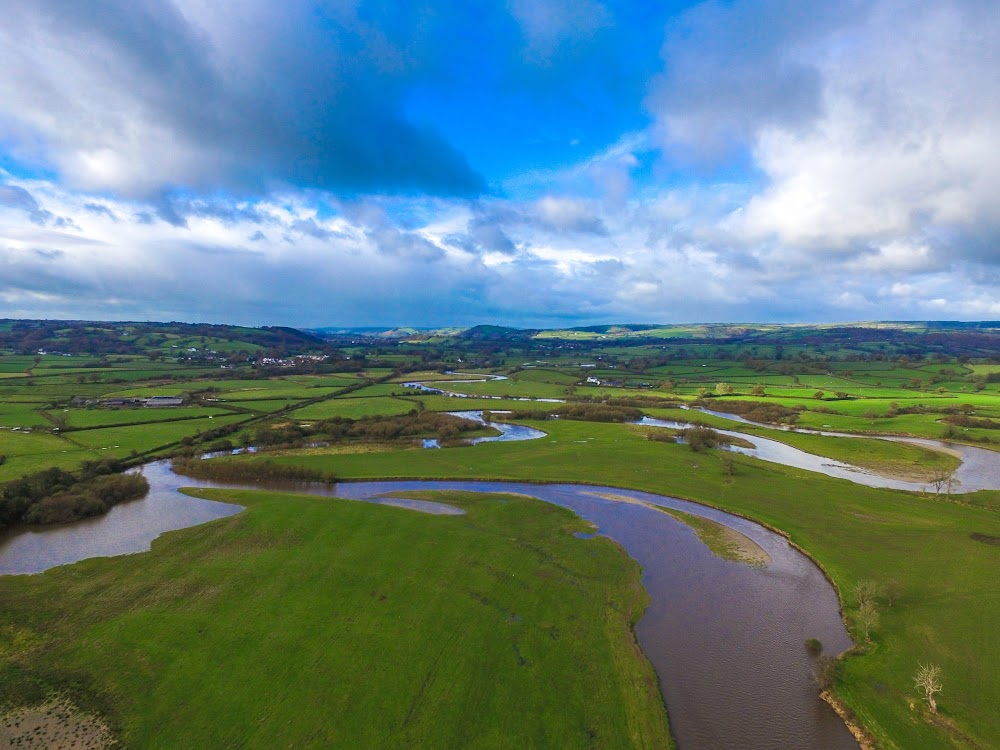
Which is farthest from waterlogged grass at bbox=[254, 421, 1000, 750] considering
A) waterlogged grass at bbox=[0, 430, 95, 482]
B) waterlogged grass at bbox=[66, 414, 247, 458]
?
waterlogged grass at bbox=[0, 430, 95, 482]

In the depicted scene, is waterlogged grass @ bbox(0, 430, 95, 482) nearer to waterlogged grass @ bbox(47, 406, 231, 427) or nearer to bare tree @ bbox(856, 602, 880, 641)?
waterlogged grass @ bbox(47, 406, 231, 427)

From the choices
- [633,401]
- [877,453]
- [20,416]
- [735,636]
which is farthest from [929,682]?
[20,416]

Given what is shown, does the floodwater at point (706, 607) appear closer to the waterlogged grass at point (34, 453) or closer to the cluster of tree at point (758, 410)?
the waterlogged grass at point (34, 453)

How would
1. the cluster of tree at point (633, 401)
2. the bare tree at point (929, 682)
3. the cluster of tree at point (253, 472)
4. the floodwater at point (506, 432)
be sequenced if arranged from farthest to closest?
the cluster of tree at point (633, 401)
the floodwater at point (506, 432)
the cluster of tree at point (253, 472)
the bare tree at point (929, 682)

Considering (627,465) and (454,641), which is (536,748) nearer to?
(454,641)

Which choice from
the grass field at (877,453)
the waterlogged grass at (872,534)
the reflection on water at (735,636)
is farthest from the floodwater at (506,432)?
the grass field at (877,453)

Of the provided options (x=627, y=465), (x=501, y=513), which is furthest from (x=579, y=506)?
(x=627, y=465)
